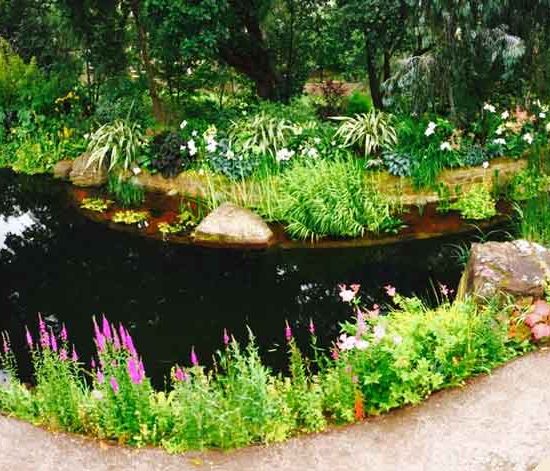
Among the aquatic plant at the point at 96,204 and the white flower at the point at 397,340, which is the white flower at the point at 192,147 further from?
the white flower at the point at 397,340

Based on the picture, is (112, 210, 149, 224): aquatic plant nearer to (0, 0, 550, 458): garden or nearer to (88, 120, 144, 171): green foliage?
(0, 0, 550, 458): garden

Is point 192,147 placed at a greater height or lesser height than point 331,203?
greater

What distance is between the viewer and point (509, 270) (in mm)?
5426

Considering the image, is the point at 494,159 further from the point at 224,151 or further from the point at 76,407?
the point at 76,407

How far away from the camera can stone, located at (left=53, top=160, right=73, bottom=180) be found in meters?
11.8

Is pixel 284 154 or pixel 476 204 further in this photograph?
pixel 284 154

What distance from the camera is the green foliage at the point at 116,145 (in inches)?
420

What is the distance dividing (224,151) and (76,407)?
596 centimetres

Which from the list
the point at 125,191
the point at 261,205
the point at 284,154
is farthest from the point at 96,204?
the point at 284,154

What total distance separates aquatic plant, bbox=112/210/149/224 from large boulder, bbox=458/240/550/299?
5117mm

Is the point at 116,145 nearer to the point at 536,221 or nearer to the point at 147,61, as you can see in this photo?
the point at 147,61

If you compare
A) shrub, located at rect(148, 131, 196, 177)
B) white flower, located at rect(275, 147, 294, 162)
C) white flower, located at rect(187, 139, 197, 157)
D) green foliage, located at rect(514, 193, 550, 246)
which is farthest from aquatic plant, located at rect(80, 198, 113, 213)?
green foliage, located at rect(514, 193, 550, 246)

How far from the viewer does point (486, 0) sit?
891 cm

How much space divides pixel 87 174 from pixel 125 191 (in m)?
1.12
